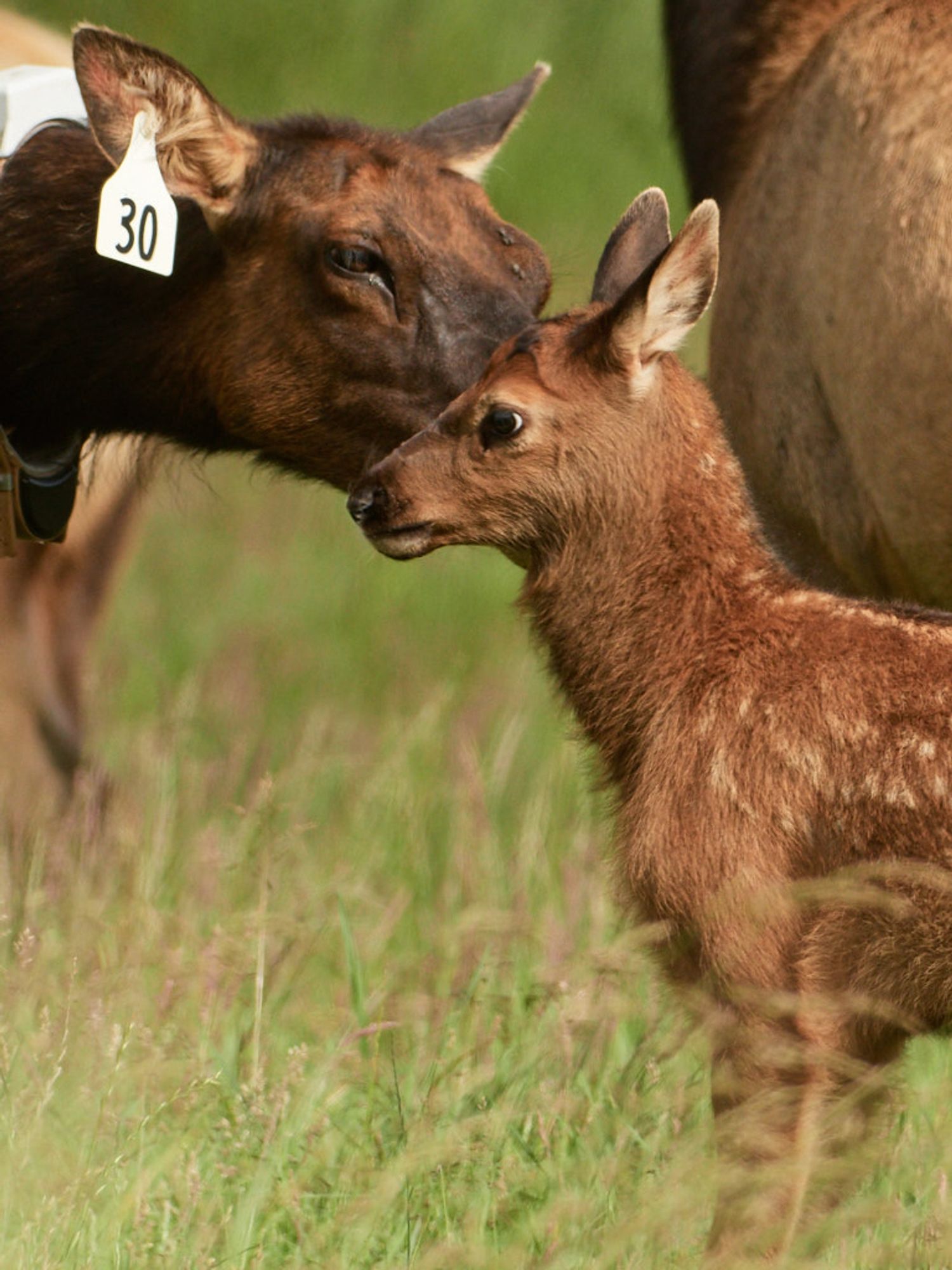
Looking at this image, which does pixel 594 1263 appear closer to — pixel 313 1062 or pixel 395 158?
pixel 313 1062

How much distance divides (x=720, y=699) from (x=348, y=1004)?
159 centimetres

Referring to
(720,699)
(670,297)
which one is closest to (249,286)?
(670,297)

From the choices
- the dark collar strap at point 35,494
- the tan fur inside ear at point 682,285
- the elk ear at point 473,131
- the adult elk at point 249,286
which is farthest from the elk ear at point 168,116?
the tan fur inside ear at point 682,285

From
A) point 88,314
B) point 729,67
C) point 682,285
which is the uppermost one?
point 729,67

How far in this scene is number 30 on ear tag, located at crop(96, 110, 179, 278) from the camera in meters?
4.14

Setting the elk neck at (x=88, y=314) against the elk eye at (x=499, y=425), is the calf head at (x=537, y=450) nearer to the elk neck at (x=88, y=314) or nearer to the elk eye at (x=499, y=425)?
the elk eye at (x=499, y=425)

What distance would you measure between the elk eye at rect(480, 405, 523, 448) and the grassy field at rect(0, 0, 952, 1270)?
87 centimetres

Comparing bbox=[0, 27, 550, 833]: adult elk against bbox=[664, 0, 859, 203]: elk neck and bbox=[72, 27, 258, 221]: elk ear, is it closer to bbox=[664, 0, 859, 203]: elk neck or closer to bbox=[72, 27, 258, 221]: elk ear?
bbox=[72, 27, 258, 221]: elk ear

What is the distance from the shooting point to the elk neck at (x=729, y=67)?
4.95 metres

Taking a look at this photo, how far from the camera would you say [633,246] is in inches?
155

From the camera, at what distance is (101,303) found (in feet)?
14.9

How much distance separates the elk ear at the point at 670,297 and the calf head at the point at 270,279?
0.66 meters

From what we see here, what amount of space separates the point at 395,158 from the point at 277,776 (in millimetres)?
2069

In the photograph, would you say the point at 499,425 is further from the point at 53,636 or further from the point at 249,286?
the point at 53,636
